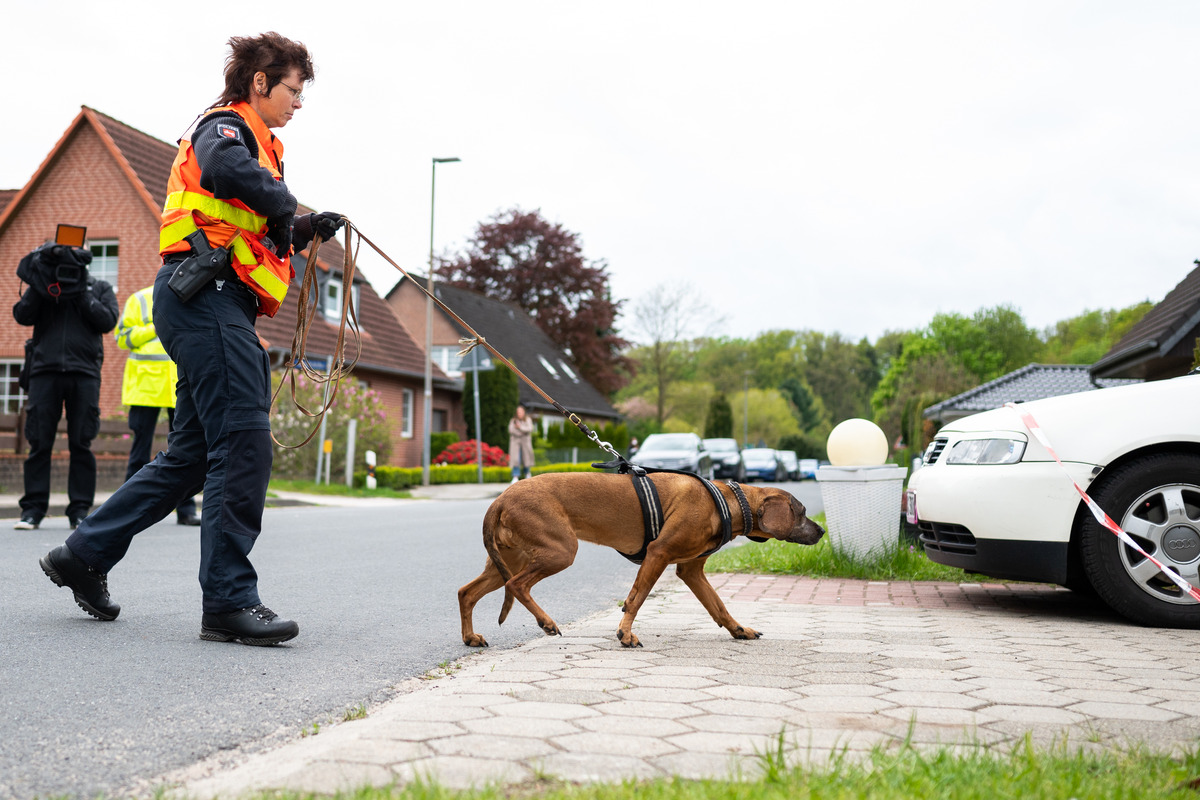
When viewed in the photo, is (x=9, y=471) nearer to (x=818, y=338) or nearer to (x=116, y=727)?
(x=116, y=727)

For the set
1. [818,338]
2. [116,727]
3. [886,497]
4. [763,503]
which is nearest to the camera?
[116,727]

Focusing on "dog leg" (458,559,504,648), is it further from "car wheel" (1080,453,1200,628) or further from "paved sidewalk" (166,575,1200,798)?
"car wheel" (1080,453,1200,628)

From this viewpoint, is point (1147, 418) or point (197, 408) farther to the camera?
point (1147, 418)

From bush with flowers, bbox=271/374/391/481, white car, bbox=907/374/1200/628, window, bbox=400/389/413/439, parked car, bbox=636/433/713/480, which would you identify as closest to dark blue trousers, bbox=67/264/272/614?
white car, bbox=907/374/1200/628

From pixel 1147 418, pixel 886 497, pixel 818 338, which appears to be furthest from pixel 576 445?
pixel 818 338

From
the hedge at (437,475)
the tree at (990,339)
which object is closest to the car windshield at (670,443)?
the hedge at (437,475)

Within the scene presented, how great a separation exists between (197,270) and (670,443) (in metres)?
23.5

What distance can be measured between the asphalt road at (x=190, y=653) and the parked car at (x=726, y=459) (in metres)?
23.7

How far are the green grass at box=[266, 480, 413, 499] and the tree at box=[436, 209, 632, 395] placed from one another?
29238 mm

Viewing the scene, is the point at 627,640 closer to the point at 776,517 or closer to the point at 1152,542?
the point at 776,517

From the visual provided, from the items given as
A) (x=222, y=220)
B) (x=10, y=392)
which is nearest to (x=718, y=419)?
(x=10, y=392)

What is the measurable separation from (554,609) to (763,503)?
5.34 ft

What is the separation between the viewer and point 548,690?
3.45 m

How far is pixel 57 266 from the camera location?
27.7 ft
